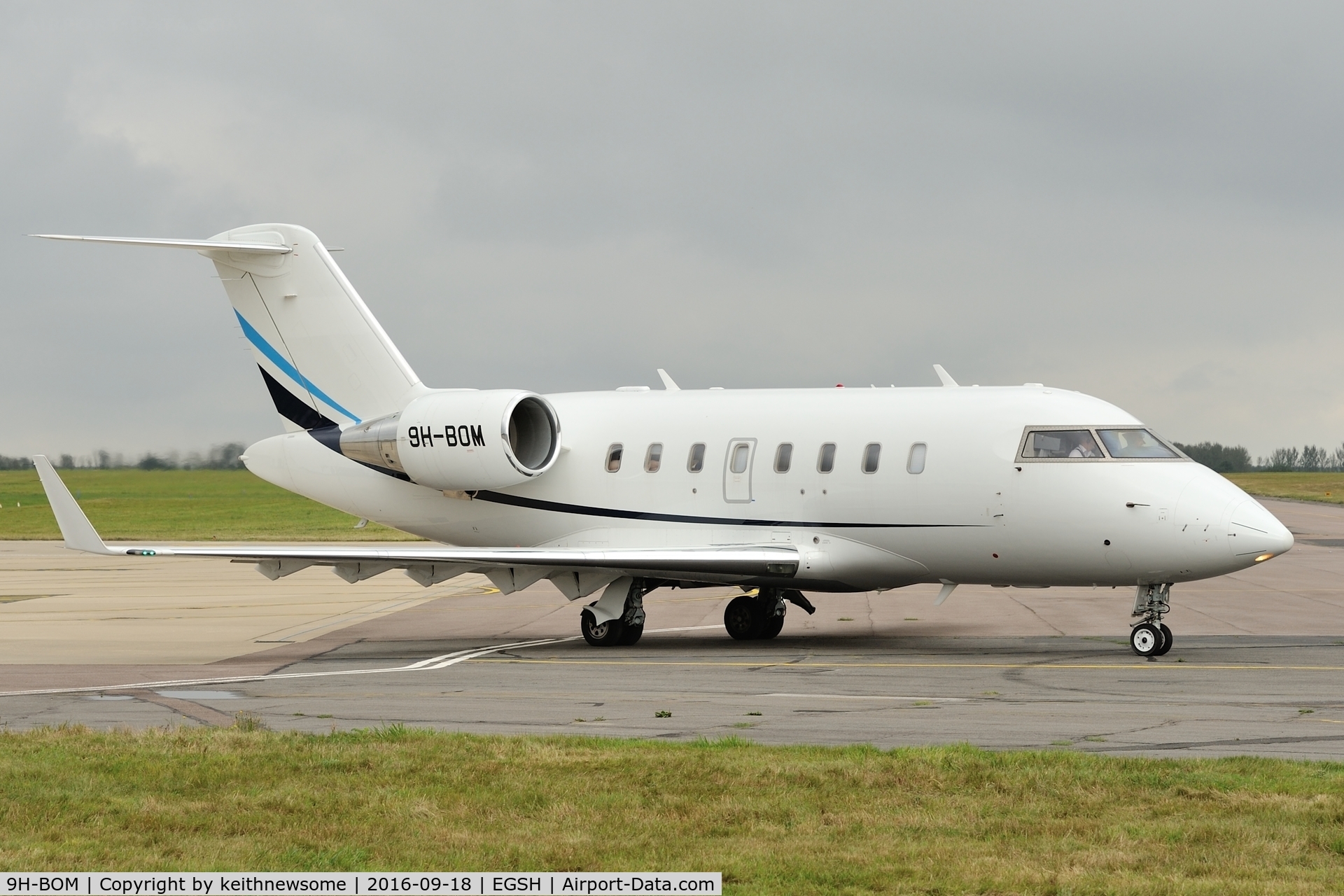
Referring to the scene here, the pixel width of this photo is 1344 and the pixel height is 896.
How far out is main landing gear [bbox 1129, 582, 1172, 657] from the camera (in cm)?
1773

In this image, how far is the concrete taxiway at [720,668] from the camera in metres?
12.6

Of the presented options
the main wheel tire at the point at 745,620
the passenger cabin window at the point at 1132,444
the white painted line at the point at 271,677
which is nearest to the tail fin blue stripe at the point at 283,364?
the white painted line at the point at 271,677

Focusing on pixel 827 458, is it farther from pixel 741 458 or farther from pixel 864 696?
pixel 864 696

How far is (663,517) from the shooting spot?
21094 millimetres

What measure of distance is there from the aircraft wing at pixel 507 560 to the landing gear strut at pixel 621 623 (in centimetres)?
35

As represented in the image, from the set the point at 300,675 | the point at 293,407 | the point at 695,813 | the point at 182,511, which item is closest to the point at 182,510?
the point at 182,511

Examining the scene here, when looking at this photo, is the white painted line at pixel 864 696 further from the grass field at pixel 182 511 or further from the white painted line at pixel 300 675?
the grass field at pixel 182 511

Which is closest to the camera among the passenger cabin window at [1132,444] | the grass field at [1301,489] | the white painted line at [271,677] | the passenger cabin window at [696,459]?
the white painted line at [271,677]

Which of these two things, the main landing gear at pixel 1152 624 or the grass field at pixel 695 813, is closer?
the grass field at pixel 695 813

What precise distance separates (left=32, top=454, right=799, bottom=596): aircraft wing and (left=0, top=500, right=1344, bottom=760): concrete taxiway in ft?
3.51

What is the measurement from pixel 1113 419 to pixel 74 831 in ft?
44.7

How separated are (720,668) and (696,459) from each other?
13.9 feet
